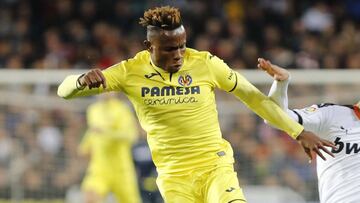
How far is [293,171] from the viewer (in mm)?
11297

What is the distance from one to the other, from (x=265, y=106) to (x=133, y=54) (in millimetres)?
6793

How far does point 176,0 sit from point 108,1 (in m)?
1.06

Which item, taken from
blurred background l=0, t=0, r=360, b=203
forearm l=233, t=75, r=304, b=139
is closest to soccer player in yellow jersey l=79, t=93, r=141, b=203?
blurred background l=0, t=0, r=360, b=203

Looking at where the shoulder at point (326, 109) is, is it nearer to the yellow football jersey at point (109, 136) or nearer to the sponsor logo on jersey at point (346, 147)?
the sponsor logo on jersey at point (346, 147)

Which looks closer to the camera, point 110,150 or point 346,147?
point 346,147

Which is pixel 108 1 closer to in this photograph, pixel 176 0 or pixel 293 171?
pixel 176 0

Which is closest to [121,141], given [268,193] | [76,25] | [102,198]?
[102,198]

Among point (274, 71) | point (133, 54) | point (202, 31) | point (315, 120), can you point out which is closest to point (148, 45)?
point (274, 71)

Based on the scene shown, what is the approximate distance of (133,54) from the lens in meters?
12.8

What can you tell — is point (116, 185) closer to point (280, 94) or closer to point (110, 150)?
point (110, 150)

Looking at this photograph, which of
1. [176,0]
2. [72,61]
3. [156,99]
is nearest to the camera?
[156,99]

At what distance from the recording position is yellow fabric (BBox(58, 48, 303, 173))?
19.9ft

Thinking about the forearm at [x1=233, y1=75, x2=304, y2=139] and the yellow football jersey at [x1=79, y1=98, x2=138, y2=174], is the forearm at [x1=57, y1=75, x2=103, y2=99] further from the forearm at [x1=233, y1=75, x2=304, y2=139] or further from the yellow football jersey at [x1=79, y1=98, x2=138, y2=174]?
the yellow football jersey at [x1=79, y1=98, x2=138, y2=174]

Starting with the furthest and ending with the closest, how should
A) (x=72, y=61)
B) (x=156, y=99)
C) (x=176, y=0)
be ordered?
(x=176, y=0), (x=72, y=61), (x=156, y=99)
